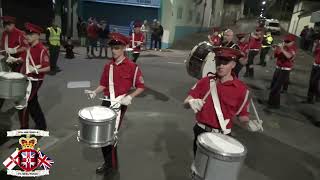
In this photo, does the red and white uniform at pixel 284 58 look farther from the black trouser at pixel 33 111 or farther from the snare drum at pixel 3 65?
the snare drum at pixel 3 65

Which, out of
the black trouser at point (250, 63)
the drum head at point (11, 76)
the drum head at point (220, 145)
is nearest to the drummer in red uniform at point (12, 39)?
the drum head at point (11, 76)

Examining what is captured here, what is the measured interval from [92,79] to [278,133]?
5970mm

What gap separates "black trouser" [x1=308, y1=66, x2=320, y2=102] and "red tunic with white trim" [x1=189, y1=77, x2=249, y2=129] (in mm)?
6680

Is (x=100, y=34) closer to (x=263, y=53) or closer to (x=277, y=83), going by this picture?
(x=263, y=53)

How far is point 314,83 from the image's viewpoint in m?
9.39

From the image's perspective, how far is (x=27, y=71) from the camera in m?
5.25

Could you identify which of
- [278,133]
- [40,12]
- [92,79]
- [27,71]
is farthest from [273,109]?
[40,12]

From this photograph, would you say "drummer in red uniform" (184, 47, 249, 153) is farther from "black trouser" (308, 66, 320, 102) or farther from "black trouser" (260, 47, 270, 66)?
"black trouser" (260, 47, 270, 66)

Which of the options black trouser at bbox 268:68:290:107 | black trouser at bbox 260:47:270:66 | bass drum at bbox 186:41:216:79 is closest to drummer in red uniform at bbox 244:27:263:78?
black trouser at bbox 260:47:270:66

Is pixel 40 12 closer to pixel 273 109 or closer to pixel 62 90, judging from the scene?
pixel 62 90

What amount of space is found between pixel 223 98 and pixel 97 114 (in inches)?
56.7

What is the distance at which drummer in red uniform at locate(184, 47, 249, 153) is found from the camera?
3.38m

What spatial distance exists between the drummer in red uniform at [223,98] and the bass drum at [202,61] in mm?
2949

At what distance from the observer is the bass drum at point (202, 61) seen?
6.56 meters
